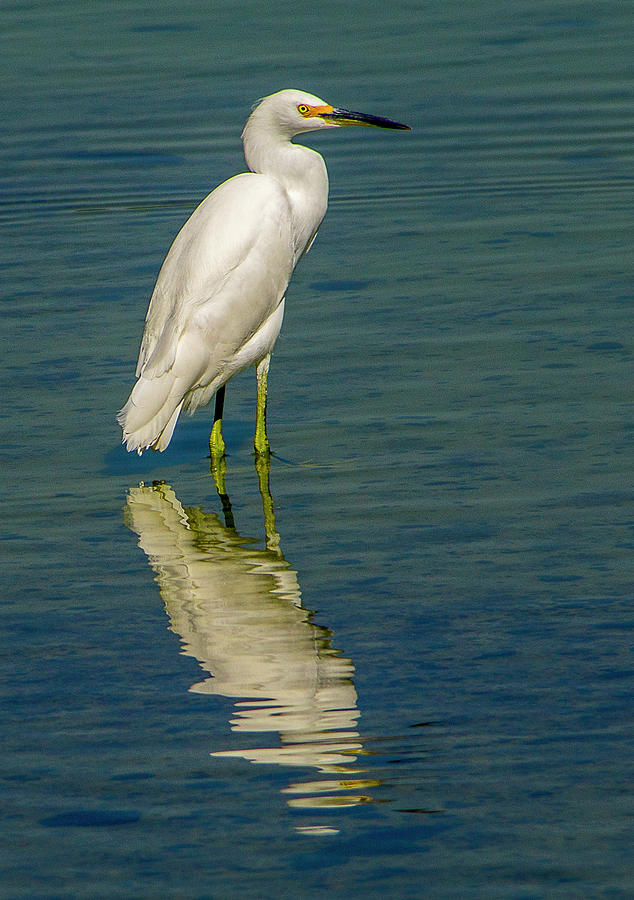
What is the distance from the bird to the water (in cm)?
31

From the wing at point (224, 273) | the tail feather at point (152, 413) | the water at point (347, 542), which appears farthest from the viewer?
the wing at point (224, 273)

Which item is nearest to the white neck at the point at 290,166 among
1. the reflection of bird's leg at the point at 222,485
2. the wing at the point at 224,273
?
the wing at the point at 224,273

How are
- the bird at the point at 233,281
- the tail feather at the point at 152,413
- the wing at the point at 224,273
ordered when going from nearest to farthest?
the tail feather at the point at 152,413 < the bird at the point at 233,281 < the wing at the point at 224,273

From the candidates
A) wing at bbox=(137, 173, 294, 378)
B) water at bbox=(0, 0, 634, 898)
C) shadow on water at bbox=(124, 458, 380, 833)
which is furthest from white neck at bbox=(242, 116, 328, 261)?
shadow on water at bbox=(124, 458, 380, 833)

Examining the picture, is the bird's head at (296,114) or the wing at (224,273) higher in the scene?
the bird's head at (296,114)

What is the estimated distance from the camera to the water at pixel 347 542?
11.1ft

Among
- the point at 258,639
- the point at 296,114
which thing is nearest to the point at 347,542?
the point at 258,639

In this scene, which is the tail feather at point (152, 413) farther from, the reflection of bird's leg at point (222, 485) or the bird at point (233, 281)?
the reflection of bird's leg at point (222, 485)

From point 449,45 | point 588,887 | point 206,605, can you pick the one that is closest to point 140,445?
point 206,605

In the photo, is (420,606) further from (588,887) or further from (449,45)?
(449,45)

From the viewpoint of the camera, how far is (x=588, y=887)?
3104mm

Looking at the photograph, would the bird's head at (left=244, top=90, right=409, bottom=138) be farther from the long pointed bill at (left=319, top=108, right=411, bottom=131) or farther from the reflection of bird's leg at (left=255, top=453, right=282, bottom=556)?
the reflection of bird's leg at (left=255, top=453, right=282, bottom=556)

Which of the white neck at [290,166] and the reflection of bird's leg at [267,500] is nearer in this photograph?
the reflection of bird's leg at [267,500]

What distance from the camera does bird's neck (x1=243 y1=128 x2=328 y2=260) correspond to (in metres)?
6.29
